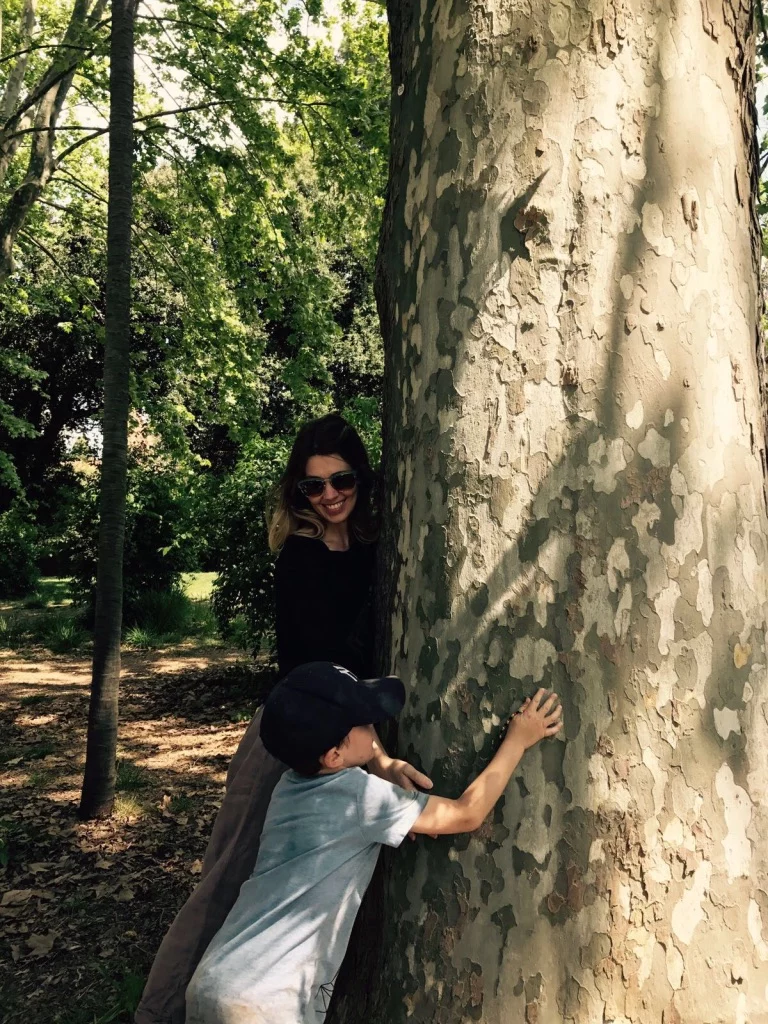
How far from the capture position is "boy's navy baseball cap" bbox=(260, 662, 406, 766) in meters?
1.93

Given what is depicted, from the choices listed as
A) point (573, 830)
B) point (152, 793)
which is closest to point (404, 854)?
point (573, 830)

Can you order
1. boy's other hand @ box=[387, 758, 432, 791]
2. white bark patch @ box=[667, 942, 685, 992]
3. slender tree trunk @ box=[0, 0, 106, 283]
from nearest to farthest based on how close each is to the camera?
white bark patch @ box=[667, 942, 685, 992] < boy's other hand @ box=[387, 758, 432, 791] < slender tree trunk @ box=[0, 0, 106, 283]

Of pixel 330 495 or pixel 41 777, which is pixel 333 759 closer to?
pixel 330 495

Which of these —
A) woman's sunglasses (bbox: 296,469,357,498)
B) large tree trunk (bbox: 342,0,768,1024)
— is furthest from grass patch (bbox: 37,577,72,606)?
large tree trunk (bbox: 342,0,768,1024)

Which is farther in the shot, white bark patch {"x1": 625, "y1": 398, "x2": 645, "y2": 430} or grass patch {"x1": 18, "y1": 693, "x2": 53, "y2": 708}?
grass patch {"x1": 18, "y1": 693, "x2": 53, "y2": 708}

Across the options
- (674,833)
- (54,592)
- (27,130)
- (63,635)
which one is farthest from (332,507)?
(54,592)

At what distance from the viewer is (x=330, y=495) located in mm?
2705

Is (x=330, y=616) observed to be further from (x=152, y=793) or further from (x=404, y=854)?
(x=152, y=793)

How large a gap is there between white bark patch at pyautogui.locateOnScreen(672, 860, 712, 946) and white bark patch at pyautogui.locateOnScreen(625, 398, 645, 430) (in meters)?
0.91

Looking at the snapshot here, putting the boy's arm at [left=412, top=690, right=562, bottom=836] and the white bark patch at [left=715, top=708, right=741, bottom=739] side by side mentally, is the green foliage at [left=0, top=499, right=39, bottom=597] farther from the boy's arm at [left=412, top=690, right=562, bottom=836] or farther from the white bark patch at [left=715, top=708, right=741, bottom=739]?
the white bark patch at [left=715, top=708, right=741, bottom=739]

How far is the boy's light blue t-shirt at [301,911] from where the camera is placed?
6.22 feet

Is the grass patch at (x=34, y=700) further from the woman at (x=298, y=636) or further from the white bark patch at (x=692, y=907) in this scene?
the white bark patch at (x=692, y=907)

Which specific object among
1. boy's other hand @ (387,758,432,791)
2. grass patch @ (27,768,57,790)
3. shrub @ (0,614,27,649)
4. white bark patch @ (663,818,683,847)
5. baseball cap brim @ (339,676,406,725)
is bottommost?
grass patch @ (27,768,57,790)

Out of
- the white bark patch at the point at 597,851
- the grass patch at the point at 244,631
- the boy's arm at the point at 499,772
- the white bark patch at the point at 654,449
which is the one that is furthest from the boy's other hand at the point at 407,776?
the grass patch at the point at 244,631
